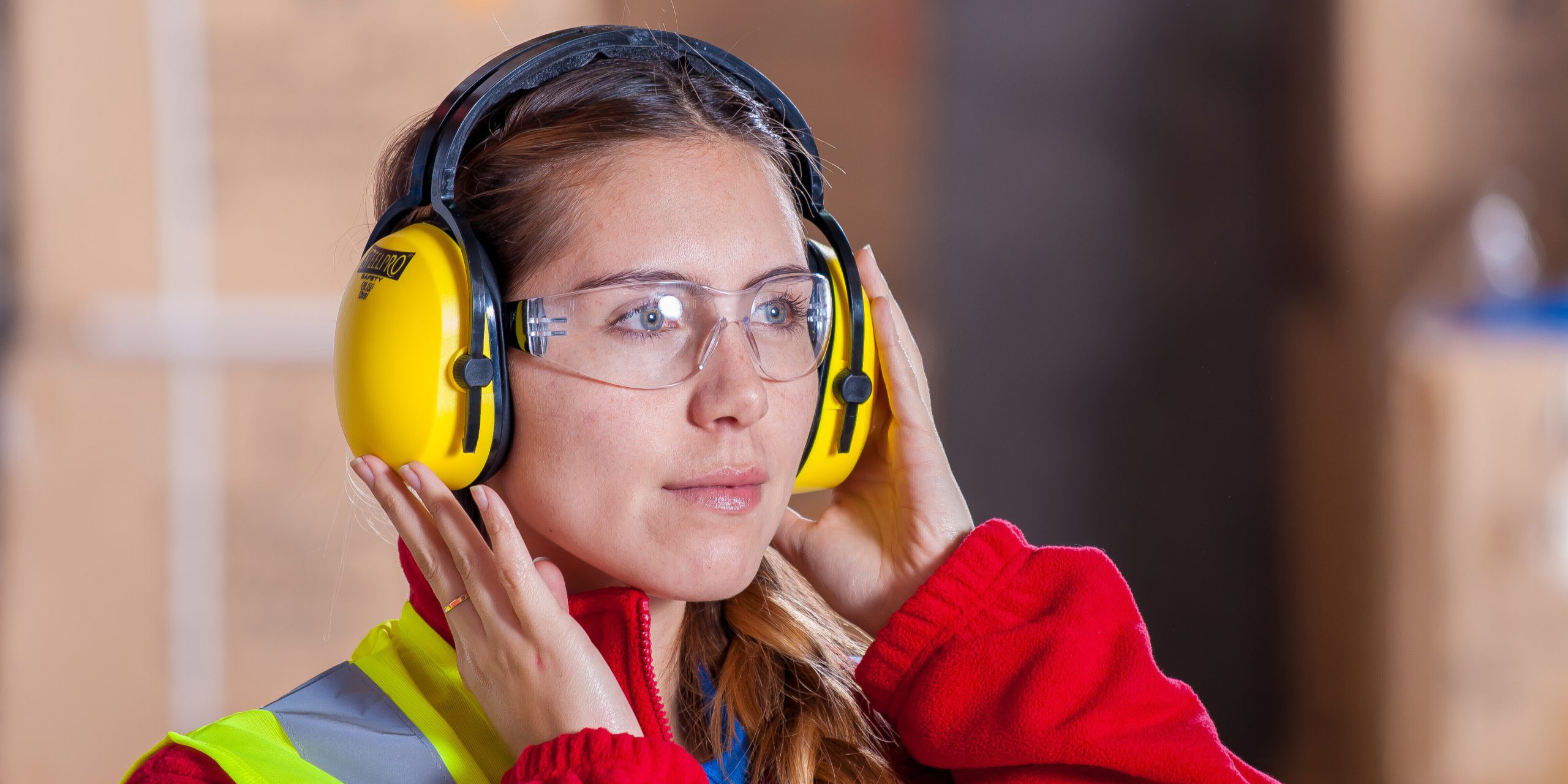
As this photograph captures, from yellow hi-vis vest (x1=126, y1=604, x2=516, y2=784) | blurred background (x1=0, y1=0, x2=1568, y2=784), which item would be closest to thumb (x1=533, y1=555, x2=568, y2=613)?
yellow hi-vis vest (x1=126, y1=604, x2=516, y2=784)

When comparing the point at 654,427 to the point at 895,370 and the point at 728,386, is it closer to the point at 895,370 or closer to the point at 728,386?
the point at 728,386

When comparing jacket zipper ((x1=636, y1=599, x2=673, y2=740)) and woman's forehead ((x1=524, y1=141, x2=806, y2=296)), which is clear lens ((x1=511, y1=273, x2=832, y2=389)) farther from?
jacket zipper ((x1=636, y1=599, x2=673, y2=740))

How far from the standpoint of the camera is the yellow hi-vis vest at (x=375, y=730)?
0.91 m

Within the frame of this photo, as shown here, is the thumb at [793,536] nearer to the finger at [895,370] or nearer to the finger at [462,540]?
the finger at [895,370]

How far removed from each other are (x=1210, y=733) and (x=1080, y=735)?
0.11m

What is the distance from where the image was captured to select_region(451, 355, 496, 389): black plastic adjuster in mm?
941

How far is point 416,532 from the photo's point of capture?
97 centimetres

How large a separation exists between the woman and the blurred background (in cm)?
161

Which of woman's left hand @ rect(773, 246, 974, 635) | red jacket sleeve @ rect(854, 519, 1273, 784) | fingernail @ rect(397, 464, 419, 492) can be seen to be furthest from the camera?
woman's left hand @ rect(773, 246, 974, 635)

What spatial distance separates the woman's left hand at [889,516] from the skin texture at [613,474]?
0.44 ft

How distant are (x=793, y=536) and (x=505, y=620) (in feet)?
1.22

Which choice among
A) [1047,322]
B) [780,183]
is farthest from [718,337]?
[1047,322]

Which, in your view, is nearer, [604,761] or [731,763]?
[604,761]

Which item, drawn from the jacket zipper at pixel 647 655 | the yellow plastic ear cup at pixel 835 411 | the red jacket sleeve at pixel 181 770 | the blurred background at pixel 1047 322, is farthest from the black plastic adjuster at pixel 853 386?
the blurred background at pixel 1047 322
